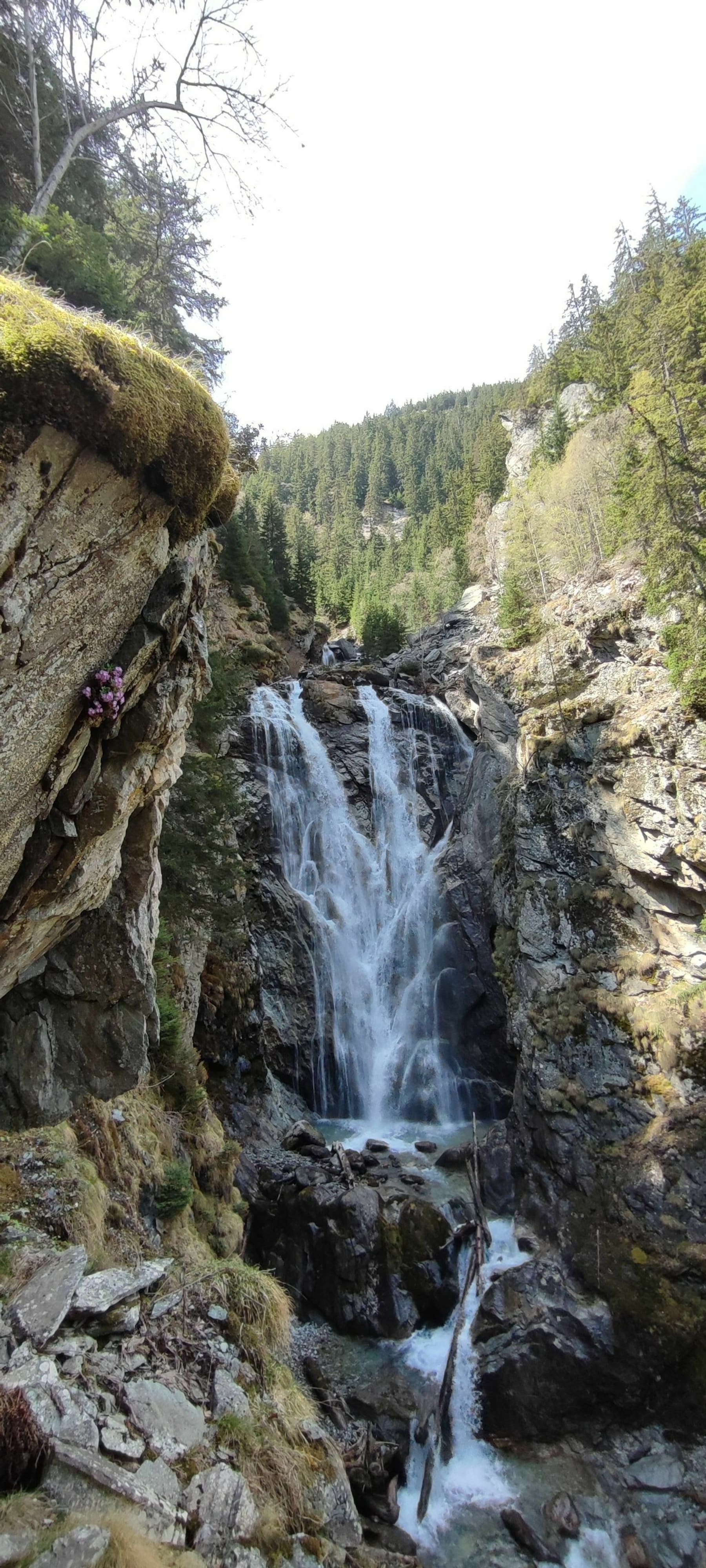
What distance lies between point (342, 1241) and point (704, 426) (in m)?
23.2

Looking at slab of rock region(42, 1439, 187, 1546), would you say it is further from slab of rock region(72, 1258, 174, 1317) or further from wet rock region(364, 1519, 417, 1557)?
wet rock region(364, 1519, 417, 1557)

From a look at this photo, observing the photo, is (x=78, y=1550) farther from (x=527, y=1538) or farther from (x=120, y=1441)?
(x=527, y=1538)

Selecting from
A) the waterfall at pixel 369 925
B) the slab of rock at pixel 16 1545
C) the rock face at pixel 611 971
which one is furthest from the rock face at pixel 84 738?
the waterfall at pixel 369 925

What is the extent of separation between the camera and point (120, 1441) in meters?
4.39

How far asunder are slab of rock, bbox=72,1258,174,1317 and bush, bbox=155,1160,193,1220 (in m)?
2.38

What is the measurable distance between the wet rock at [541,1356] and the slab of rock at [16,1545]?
33.3ft

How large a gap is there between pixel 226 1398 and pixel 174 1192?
353cm

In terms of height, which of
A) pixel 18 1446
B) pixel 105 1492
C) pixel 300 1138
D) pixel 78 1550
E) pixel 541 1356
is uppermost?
pixel 300 1138

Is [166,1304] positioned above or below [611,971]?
below

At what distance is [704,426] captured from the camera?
64.8 ft

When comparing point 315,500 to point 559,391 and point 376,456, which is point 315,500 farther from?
point 559,391

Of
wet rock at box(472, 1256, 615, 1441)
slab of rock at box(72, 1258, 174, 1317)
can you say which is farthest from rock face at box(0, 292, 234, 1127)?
wet rock at box(472, 1256, 615, 1441)

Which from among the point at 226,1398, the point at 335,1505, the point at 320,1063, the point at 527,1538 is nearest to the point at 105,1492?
the point at 226,1398

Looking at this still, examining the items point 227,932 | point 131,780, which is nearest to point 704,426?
point 227,932
